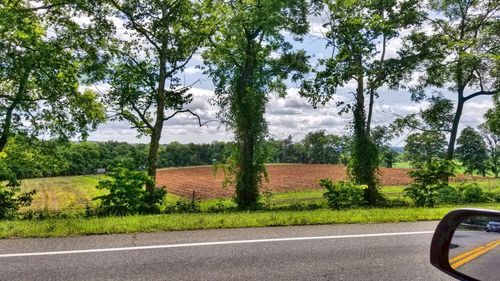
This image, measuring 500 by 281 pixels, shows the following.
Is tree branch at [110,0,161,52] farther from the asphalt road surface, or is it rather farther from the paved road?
the asphalt road surface

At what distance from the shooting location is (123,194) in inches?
476

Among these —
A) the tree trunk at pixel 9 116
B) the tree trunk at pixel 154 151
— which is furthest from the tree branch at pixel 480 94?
the tree trunk at pixel 9 116

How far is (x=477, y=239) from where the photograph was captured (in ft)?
6.14

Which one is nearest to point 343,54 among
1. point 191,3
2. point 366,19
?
point 366,19

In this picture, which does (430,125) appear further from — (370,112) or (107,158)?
(107,158)

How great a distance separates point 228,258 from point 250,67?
12.5 m

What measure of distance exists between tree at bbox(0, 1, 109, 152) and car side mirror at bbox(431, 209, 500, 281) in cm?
1450

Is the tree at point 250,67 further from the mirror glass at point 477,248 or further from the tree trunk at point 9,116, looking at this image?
the mirror glass at point 477,248

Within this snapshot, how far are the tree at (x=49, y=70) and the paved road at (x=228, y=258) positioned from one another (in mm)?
9228

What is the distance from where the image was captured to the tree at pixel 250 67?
1653cm

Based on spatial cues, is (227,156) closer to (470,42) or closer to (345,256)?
(345,256)

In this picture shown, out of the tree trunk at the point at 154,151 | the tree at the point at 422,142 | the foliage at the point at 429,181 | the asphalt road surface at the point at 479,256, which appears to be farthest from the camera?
the tree at the point at 422,142

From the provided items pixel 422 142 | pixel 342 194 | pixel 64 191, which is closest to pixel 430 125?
pixel 422 142

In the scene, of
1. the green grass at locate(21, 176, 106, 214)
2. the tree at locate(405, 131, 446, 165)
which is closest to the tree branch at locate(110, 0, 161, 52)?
the tree at locate(405, 131, 446, 165)
